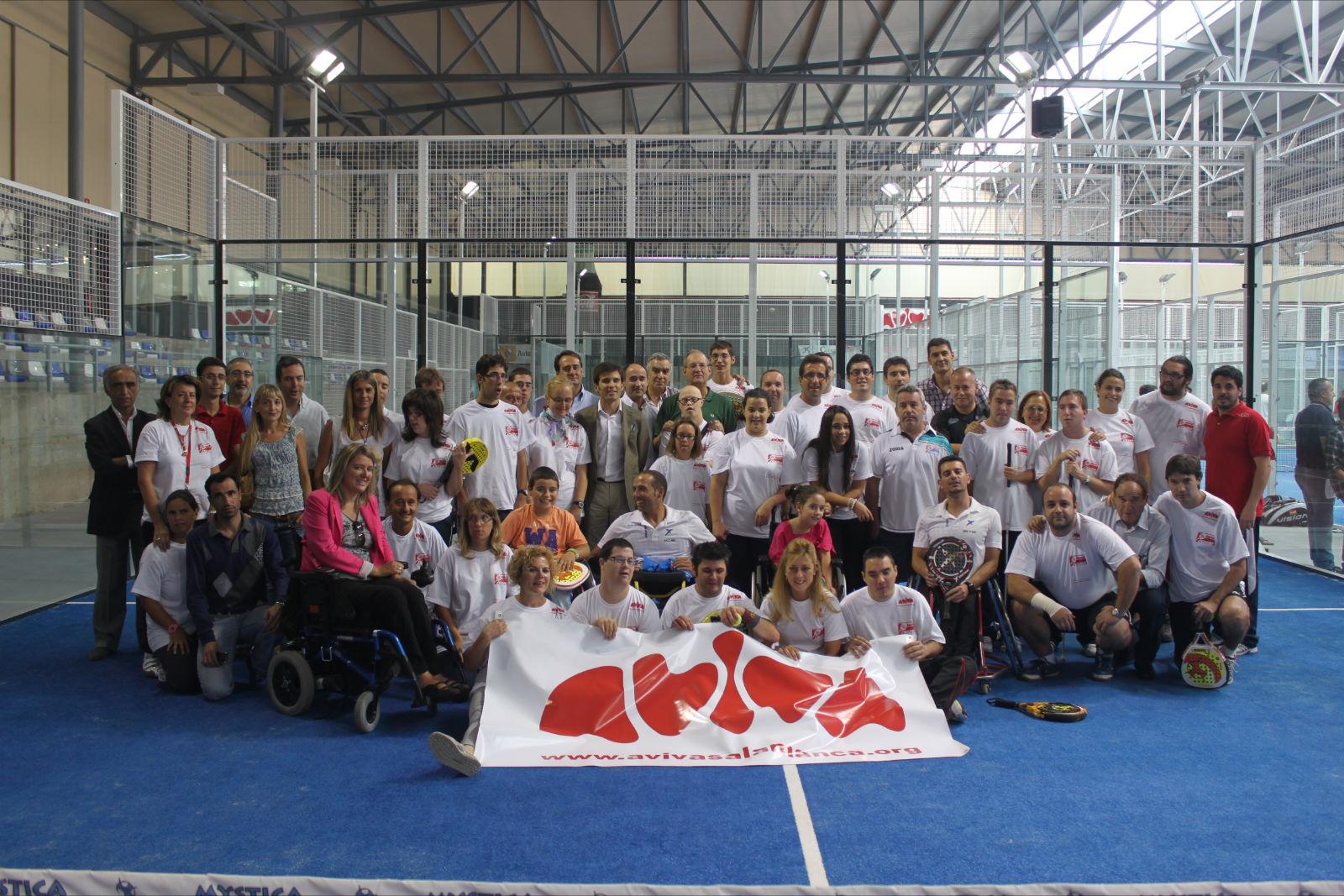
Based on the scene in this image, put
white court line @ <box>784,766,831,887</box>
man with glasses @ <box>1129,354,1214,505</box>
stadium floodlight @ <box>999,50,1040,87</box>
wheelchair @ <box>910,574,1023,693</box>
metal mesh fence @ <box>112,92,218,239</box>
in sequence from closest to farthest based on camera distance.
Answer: white court line @ <box>784,766,831,887</box>
wheelchair @ <box>910,574,1023,693</box>
man with glasses @ <box>1129,354,1214,505</box>
metal mesh fence @ <box>112,92,218,239</box>
stadium floodlight @ <box>999,50,1040,87</box>

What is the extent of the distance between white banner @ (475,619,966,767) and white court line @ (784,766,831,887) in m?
0.16

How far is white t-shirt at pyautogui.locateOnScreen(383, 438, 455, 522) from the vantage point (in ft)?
19.8

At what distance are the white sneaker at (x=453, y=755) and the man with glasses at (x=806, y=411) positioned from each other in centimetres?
296

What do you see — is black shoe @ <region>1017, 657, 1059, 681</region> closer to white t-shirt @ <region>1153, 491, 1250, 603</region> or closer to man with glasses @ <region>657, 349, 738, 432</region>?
white t-shirt @ <region>1153, 491, 1250, 603</region>

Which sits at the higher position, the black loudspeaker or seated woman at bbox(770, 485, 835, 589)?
the black loudspeaker

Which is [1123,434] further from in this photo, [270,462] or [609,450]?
[270,462]

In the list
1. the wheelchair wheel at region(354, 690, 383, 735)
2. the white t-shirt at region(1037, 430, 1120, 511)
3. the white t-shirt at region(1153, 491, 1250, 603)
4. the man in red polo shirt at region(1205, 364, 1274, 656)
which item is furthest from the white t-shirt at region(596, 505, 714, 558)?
the man in red polo shirt at region(1205, 364, 1274, 656)

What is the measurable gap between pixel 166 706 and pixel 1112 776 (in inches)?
184

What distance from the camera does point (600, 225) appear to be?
340 inches

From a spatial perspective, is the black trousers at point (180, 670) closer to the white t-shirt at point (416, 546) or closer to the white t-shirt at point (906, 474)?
the white t-shirt at point (416, 546)

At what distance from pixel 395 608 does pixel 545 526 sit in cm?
102

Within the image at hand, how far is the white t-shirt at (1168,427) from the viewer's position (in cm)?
673

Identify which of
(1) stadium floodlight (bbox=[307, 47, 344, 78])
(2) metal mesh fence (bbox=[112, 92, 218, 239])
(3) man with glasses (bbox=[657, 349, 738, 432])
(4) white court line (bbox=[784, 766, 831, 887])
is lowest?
(4) white court line (bbox=[784, 766, 831, 887])

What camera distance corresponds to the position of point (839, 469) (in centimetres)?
604
